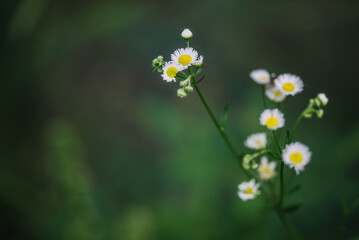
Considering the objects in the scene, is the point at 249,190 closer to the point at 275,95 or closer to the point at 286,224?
the point at 286,224

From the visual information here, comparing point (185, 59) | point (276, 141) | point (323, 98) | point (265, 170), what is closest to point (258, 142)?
point (265, 170)

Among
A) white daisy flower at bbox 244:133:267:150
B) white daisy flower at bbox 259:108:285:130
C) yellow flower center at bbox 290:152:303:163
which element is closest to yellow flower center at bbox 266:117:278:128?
white daisy flower at bbox 259:108:285:130

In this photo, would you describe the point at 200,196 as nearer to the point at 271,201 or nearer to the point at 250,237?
the point at 250,237

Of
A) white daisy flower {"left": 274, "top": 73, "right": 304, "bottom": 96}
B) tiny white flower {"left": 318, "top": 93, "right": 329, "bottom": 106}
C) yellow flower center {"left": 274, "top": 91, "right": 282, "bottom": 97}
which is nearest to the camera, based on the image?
tiny white flower {"left": 318, "top": 93, "right": 329, "bottom": 106}

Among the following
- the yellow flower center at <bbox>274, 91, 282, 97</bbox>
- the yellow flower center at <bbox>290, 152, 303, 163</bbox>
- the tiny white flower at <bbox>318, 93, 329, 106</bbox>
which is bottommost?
the yellow flower center at <bbox>290, 152, 303, 163</bbox>

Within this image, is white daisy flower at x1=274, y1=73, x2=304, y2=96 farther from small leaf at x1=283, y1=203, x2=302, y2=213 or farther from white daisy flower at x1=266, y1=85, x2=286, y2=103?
small leaf at x1=283, y1=203, x2=302, y2=213
